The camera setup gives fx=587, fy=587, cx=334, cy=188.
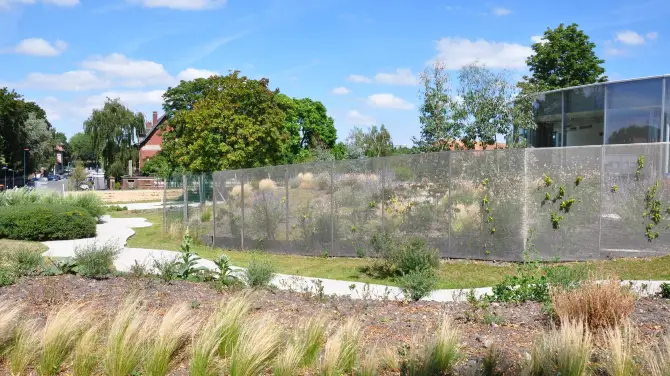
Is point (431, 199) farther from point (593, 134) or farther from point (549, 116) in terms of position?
point (549, 116)

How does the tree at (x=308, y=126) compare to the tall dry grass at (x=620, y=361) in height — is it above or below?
above

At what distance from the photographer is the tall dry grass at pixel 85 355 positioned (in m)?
4.91

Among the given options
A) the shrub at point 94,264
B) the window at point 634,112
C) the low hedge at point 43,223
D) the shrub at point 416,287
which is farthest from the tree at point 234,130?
the shrub at point 416,287

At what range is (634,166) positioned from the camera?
459 inches

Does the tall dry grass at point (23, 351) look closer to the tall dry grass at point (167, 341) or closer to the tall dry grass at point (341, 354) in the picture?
the tall dry grass at point (167, 341)

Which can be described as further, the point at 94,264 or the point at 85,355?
the point at 94,264

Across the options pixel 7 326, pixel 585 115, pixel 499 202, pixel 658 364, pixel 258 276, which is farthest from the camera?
pixel 585 115

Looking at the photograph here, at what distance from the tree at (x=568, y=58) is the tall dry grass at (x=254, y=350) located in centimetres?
3575

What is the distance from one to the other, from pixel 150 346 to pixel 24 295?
334 centimetres

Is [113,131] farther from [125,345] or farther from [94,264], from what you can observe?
Answer: [125,345]

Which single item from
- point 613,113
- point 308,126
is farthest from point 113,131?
point 613,113

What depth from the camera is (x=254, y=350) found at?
464 cm

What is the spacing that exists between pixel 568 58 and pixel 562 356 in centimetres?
3697

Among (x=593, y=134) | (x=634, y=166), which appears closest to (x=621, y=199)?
(x=634, y=166)
